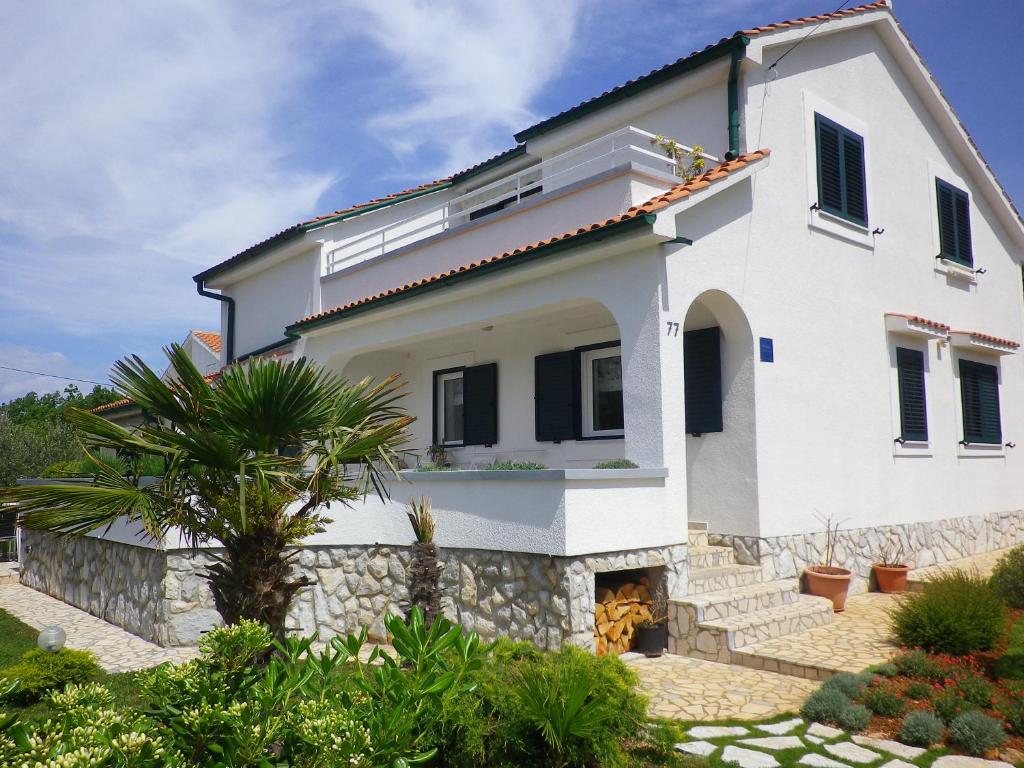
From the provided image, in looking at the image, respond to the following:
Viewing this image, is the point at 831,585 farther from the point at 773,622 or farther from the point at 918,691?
the point at 918,691

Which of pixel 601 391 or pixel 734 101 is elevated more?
pixel 734 101

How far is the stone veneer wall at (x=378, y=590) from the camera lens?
27.3 feet

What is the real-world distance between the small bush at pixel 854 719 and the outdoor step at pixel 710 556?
11.0ft

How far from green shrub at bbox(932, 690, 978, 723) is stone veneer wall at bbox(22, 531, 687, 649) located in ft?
9.79

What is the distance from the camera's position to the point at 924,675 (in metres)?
7.18

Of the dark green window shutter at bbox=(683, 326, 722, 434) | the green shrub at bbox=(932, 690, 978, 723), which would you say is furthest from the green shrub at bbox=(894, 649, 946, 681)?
the dark green window shutter at bbox=(683, 326, 722, 434)

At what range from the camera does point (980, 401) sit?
48.4ft

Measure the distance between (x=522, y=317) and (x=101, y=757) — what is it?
858cm

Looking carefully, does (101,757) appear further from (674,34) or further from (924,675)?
(674,34)

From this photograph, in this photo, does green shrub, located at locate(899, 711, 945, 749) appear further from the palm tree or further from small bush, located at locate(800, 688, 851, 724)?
the palm tree

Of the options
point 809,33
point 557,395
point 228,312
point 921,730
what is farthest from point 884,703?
point 228,312

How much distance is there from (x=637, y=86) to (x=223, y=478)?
352 inches

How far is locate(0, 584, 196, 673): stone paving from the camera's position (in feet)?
29.8

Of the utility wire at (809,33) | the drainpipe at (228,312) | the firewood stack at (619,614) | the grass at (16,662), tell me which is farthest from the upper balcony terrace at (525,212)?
the grass at (16,662)
